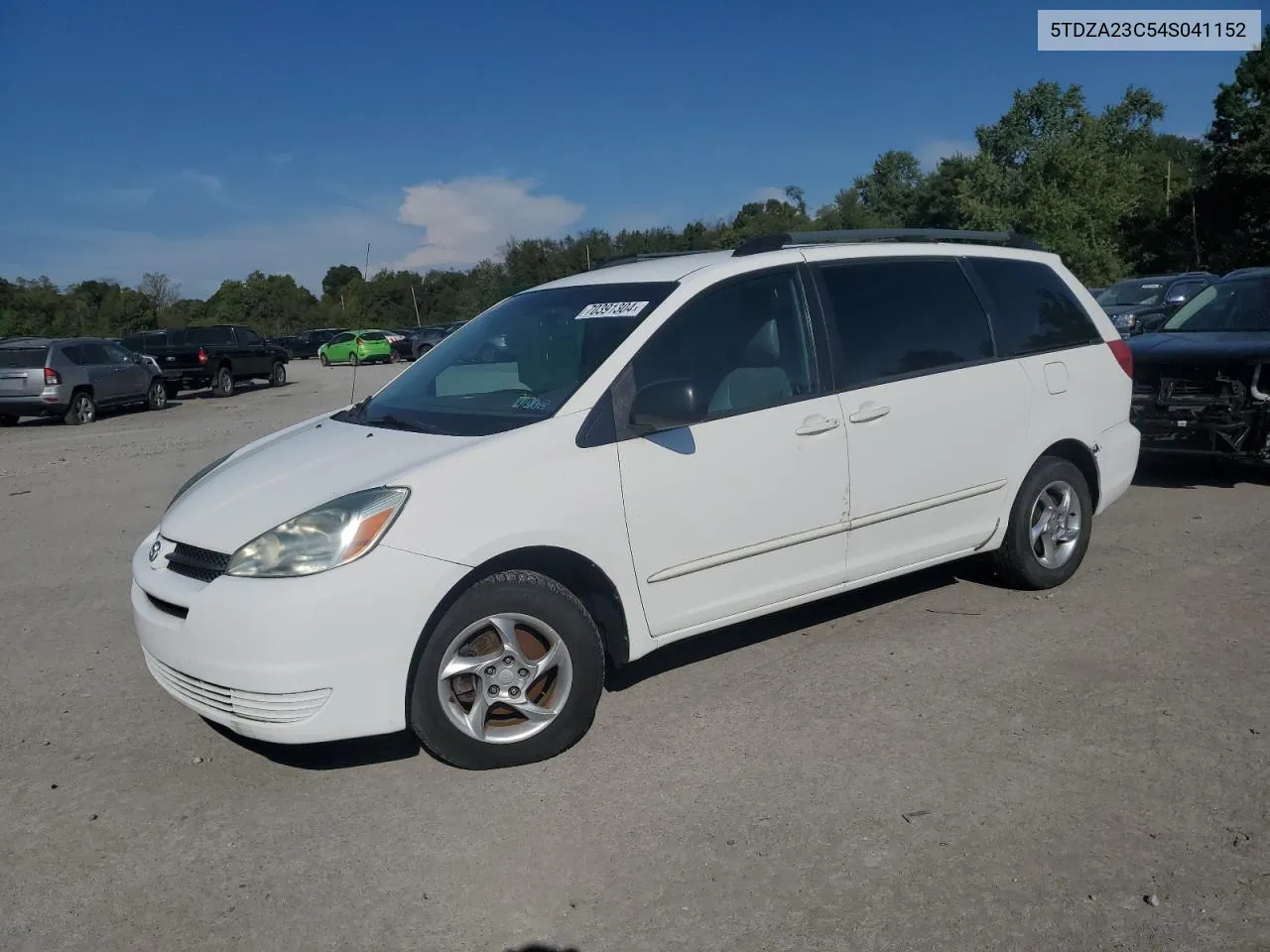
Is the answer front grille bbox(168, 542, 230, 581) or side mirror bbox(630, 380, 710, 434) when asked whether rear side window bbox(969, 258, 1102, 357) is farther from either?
front grille bbox(168, 542, 230, 581)

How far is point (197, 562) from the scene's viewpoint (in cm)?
380

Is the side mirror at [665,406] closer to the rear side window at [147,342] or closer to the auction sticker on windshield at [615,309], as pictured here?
the auction sticker on windshield at [615,309]

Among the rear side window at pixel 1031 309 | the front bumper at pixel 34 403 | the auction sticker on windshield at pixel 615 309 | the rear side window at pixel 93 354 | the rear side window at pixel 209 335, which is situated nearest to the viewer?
the auction sticker on windshield at pixel 615 309

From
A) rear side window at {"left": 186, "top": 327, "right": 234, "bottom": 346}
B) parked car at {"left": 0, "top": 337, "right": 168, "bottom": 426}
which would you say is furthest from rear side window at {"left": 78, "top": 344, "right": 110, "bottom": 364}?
rear side window at {"left": 186, "top": 327, "right": 234, "bottom": 346}

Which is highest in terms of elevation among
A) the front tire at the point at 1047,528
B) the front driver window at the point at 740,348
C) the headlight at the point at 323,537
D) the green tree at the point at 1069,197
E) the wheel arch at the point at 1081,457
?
the green tree at the point at 1069,197

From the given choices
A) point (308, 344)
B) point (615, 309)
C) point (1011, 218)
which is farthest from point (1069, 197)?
point (615, 309)

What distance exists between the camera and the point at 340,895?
3.14m

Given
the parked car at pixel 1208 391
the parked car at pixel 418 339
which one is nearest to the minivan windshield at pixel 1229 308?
the parked car at pixel 1208 391

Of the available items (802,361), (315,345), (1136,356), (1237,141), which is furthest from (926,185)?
(802,361)

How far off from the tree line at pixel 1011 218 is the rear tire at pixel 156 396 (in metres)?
10.1

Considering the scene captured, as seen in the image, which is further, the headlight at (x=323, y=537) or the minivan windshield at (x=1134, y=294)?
the minivan windshield at (x=1134, y=294)

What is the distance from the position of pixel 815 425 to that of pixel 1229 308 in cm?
643

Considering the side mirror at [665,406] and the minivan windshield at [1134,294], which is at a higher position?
the minivan windshield at [1134,294]

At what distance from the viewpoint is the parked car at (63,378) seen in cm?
1933
